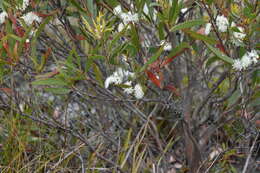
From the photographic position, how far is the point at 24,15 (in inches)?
63.8

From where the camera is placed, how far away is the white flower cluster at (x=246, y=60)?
1526 mm

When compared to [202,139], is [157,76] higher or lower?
higher

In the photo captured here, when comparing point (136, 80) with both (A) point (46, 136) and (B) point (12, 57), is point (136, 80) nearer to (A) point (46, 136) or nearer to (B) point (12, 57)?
(B) point (12, 57)

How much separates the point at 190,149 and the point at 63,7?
99 centimetres

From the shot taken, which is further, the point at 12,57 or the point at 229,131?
the point at 229,131

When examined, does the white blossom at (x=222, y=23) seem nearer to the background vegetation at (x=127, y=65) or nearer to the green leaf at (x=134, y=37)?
the background vegetation at (x=127, y=65)

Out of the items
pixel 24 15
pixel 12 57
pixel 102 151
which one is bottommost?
pixel 102 151

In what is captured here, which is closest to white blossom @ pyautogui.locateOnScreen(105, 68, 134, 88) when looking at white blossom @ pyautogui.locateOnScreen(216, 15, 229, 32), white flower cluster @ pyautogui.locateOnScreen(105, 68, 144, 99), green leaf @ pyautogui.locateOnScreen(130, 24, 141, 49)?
white flower cluster @ pyautogui.locateOnScreen(105, 68, 144, 99)

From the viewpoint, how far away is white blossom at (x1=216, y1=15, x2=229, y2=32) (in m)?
1.49

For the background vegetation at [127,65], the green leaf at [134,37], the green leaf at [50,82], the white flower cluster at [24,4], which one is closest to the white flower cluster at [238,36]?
the background vegetation at [127,65]

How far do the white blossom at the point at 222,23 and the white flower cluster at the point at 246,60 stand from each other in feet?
0.45

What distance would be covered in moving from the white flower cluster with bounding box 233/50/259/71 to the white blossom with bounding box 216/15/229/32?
14 cm

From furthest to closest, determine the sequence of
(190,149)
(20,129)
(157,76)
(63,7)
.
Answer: (20,129) < (190,149) < (63,7) < (157,76)

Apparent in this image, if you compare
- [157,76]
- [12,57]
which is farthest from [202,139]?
[12,57]
